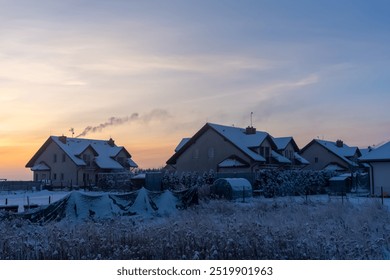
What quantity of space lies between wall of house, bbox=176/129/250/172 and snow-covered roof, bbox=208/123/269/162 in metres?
0.48

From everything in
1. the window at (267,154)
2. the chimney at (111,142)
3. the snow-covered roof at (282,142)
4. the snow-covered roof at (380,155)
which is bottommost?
the snow-covered roof at (380,155)

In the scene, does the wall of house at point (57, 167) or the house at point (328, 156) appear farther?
the house at point (328, 156)

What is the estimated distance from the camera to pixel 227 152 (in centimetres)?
4972

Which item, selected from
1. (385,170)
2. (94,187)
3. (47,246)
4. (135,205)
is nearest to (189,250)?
(47,246)

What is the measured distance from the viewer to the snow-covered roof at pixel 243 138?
49.0m

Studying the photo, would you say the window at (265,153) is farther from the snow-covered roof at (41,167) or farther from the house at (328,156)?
the snow-covered roof at (41,167)

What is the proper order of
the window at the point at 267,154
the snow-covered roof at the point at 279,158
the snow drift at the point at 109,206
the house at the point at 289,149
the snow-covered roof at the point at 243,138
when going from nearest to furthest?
the snow drift at the point at 109,206
the snow-covered roof at the point at 243,138
the window at the point at 267,154
the snow-covered roof at the point at 279,158
the house at the point at 289,149

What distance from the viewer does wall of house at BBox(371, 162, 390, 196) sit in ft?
113

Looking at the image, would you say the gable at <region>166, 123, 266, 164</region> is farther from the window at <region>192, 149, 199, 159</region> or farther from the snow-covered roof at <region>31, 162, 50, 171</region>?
the snow-covered roof at <region>31, 162, 50, 171</region>

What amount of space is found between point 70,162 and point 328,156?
102ft

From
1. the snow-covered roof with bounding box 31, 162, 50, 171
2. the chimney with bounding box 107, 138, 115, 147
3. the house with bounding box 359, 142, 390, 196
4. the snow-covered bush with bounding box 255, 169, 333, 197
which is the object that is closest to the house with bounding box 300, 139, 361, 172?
the snow-covered bush with bounding box 255, 169, 333, 197

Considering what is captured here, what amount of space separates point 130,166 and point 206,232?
5988cm

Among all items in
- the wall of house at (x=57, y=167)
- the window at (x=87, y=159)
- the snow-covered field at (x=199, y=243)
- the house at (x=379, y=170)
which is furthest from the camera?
the window at (x=87, y=159)

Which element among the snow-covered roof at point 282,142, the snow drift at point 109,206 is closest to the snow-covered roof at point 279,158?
the snow-covered roof at point 282,142
